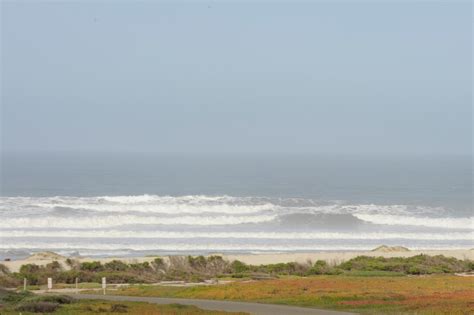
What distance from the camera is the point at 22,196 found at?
320 feet

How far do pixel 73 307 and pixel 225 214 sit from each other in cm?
5643

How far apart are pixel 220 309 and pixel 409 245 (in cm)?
4028

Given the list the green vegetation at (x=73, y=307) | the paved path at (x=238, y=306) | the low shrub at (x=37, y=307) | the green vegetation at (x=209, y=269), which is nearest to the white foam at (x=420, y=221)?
the green vegetation at (x=209, y=269)

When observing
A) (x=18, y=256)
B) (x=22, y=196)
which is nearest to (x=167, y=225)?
(x=18, y=256)

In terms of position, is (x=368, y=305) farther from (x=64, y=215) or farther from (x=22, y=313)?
(x=64, y=215)

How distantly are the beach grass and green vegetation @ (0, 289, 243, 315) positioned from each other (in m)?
4.67

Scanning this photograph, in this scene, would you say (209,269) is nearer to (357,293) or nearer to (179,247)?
(357,293)

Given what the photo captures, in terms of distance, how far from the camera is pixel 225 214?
271ft

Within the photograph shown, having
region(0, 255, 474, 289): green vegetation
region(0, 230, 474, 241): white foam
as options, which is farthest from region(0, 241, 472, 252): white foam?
region(0, 255, 474, 289): green vegetation

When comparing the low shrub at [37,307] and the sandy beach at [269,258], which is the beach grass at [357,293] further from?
the sandy beach at [269,258]

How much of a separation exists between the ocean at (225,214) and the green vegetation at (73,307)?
29.1m

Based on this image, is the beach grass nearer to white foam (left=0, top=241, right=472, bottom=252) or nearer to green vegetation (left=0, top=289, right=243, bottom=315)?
green vegetation (left=0, top=289, right=243, bottom=315)

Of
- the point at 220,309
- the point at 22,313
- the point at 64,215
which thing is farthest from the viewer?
the point at 64,215

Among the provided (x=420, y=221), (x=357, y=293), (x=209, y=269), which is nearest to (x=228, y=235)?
(x=420, y=221)
